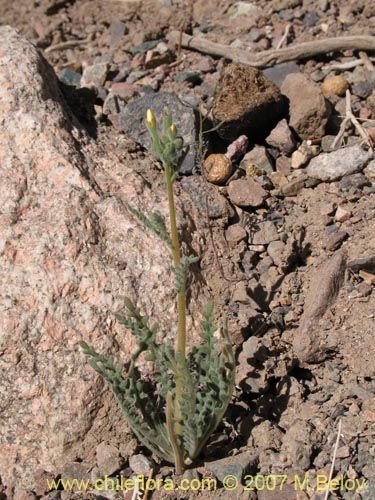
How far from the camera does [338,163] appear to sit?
3.95m

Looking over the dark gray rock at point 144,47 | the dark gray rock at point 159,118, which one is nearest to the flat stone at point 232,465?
the dark gray rock at point 159,118

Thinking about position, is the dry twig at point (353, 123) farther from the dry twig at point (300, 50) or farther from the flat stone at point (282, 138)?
the dry twig at point (300, 50)

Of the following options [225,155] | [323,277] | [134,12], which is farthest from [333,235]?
[134,12]

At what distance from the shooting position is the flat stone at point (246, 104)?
13.4ft

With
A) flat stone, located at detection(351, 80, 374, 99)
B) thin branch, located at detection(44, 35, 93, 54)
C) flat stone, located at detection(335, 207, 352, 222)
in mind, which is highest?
thin branch, located at detection(44, 35, 93, 54)

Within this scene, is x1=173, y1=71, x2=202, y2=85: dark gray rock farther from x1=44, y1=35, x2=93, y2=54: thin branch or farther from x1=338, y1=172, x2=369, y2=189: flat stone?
x1=338, y1=172, x2=369, y2=189: flat stone

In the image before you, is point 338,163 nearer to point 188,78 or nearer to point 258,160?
point 258,160

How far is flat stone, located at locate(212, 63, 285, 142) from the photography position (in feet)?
13.4

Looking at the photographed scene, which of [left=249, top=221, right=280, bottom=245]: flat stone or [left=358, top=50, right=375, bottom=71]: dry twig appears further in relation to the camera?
[left=358, top=50, right=375, bottom=71]: dry twig

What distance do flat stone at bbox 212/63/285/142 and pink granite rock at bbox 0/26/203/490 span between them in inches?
28.2

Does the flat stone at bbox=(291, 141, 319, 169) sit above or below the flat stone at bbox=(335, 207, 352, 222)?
above

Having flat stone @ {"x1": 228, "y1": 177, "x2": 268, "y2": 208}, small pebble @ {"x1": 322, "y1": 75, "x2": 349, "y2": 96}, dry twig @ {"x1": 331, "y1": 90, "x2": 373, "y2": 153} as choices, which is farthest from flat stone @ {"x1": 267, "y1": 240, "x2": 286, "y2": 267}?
small pebble @ {"x1": 322, "y1": 75, "x2": 349, "y2": 96}

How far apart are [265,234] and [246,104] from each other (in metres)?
0.87

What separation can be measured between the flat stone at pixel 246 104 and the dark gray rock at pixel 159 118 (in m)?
0.18
